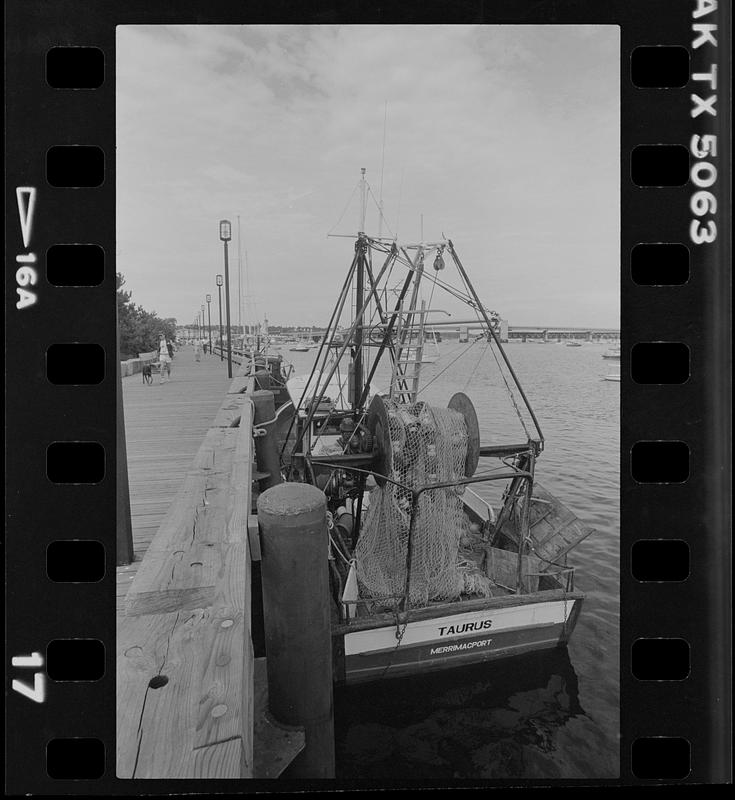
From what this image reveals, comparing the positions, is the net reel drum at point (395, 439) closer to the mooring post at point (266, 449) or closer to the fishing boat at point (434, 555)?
the fishing boat at point (434, 555)

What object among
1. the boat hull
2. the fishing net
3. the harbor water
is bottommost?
the harbor water

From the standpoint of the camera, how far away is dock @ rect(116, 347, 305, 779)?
2.16 metres

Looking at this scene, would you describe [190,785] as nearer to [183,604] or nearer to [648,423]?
[183,604]

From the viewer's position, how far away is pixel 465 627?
712 cm

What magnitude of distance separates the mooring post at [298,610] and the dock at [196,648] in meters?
0.15

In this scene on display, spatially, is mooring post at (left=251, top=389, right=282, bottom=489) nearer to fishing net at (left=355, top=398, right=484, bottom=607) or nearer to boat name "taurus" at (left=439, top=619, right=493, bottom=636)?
fishing net at (left=355, top=398, right=484, bottom=607)

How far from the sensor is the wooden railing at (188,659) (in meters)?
2.15

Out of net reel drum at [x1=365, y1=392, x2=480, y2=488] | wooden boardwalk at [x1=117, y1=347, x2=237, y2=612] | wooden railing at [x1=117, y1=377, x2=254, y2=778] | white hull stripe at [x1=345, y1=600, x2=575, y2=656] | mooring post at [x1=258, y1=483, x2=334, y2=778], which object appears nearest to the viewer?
wooden railing at [x1=117, y1=377, x2=254, y2=778]

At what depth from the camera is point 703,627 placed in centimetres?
238

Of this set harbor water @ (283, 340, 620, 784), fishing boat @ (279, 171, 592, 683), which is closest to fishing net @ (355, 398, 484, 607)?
fishing boat @ (279, 171, 592, 683)

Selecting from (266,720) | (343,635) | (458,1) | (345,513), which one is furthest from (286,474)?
(458,1)

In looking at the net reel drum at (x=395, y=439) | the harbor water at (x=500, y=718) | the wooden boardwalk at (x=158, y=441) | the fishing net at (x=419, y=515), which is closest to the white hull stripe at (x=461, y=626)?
the fishing net at (x=419, y=515)

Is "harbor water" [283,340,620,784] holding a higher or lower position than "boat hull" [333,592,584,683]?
lower

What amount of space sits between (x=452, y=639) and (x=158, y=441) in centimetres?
537
